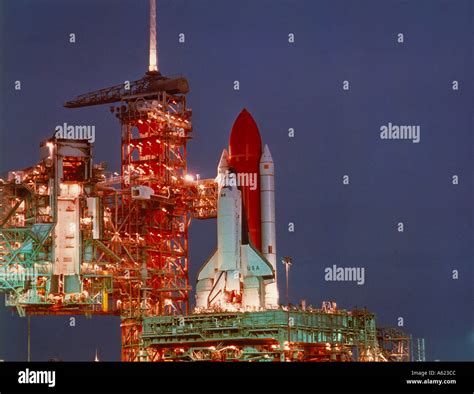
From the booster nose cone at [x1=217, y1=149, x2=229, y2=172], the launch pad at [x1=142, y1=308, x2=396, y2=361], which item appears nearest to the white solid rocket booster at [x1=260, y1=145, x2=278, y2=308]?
the booster nose cone at [x1=217, y1=149, x2=229, y2=172]

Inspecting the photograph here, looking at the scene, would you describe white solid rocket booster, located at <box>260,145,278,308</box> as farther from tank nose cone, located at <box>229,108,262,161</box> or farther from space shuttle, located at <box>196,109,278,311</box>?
tank nose cone, located at <box>229,108,262,161</box>

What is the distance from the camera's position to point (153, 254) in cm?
10912

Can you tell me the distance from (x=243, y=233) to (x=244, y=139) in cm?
1057

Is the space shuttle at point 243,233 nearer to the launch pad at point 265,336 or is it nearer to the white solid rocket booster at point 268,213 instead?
the white solid rocket booster at point 268,213

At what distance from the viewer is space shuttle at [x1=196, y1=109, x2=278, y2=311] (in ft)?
316

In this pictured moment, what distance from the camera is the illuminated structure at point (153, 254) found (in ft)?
312

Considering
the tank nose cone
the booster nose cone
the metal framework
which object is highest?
the tank nose cone

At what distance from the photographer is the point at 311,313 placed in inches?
3767

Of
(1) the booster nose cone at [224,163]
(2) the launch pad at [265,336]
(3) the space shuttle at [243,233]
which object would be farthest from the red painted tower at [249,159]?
(2) the launch pad at [265,336]

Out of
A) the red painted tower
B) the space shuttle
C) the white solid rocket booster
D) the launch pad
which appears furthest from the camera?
the red painted tower

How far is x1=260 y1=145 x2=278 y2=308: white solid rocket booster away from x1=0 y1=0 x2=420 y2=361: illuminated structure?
99mm
